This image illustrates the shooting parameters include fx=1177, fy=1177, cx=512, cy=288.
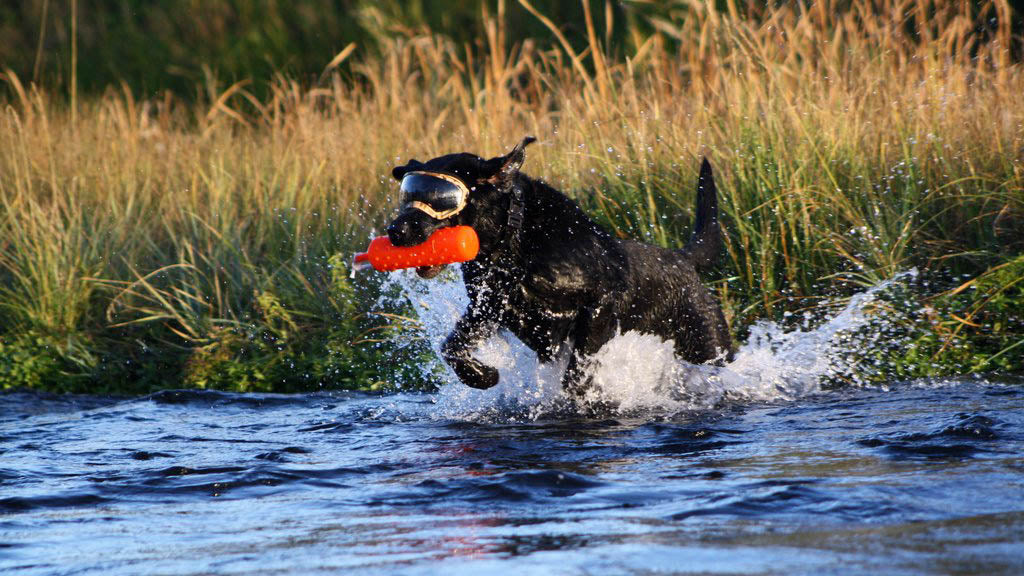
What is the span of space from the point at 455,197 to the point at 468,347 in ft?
2.70

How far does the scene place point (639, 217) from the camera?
736 cm

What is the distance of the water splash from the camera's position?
18.6 feet

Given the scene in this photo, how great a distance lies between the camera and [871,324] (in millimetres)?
6582

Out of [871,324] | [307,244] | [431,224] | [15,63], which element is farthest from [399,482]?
[15,63]

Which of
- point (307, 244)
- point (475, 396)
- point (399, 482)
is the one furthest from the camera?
point (307, 244)

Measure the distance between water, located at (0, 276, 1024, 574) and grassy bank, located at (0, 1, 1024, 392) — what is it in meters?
0.51

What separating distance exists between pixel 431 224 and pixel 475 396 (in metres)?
1.27

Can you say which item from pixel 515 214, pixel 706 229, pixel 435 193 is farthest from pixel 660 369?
pixel 435 193

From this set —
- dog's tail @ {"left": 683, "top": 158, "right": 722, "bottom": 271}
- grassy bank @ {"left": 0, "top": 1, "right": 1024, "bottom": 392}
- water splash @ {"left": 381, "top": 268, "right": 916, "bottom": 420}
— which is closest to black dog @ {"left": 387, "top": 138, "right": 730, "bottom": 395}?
water splash @ {"left": 381, "top": 268, "right": 916, "bottom": 420}

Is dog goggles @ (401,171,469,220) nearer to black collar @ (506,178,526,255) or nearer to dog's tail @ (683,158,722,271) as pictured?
black collar @ (506,178,526,255)

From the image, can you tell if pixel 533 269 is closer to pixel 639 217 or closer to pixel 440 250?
pixel 440 250

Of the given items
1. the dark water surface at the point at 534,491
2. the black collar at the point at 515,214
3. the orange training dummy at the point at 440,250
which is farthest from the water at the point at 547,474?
the orange training dummy at the point at 440,250

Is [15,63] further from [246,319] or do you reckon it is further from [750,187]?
[750,187]

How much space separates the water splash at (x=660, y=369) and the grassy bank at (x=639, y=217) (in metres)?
0.26
